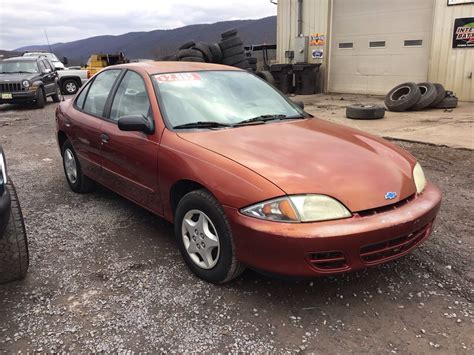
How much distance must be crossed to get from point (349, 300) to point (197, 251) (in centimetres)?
105

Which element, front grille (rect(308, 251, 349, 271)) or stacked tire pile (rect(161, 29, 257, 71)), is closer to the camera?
front grille (rect(308, 251, 349, 271))

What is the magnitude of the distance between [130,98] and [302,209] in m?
2.10

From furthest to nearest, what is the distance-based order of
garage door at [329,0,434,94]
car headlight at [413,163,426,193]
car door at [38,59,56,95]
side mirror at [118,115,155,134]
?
1. car door at [38,59,56,95]
2. garage door at [329,0,434,94]
3. side mirror at [118,115,155,134]
4. car headlight at [413,163,426,193]

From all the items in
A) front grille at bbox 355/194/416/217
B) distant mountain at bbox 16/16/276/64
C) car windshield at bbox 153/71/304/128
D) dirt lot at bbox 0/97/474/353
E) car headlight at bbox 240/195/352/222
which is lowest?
dirt lot at bbox 0/97/474/353

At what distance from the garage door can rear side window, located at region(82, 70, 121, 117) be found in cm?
1053

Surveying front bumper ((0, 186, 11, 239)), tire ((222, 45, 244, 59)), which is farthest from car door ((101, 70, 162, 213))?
tire ((222, 45, 244, 59))

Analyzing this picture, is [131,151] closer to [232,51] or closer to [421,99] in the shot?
[421,99]

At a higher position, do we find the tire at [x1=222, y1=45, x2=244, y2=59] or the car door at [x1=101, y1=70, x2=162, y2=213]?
the tire at [x1=222, y1=45, x2=244, y2=59]

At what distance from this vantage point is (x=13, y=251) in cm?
267

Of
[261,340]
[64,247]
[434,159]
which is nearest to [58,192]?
[64,247]

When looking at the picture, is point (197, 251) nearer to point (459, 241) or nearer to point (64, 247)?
point (64, 247)

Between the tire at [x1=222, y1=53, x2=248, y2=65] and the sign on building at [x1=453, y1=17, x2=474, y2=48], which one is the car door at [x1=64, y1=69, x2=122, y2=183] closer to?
the tire at [x1=222, y1=53, x2=248, y2=65]

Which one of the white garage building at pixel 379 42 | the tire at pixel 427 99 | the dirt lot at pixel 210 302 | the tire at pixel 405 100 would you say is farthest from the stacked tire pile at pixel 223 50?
the dirt lot at pixel 210 302

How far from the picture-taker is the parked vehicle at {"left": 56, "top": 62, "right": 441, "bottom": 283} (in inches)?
97.0
